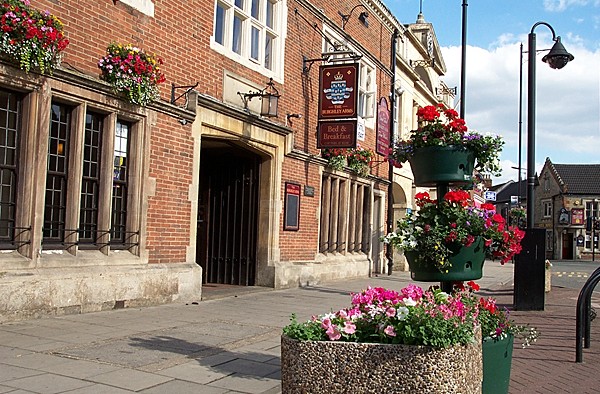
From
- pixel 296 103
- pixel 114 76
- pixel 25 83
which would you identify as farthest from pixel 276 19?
pixel 25 83

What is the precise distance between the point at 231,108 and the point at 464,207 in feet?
24.4

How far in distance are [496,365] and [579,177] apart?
6766 centimetres

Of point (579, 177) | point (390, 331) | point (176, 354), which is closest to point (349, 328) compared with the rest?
point (390, 331)

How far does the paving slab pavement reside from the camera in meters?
5.18

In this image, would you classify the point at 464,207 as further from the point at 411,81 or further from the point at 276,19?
the point at 411,81

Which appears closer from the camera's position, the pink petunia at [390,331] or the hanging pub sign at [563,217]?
the pink petunia at [390,331]

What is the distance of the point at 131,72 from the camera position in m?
9.05

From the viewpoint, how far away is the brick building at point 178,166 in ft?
25.8

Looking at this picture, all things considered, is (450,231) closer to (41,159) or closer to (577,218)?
(41,159)

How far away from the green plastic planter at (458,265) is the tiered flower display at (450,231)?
5cm

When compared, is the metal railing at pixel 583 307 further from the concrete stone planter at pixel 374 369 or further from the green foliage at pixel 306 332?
the green foliage at pixel 306 332

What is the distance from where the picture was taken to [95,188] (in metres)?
9.12

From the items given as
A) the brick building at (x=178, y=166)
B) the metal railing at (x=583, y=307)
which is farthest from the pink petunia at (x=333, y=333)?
the brick building at (x=178, y=166)

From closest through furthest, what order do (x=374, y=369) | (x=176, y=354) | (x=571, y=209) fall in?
(x=374, y=369) < (x=176, y=354) < (x=571, y=209)
